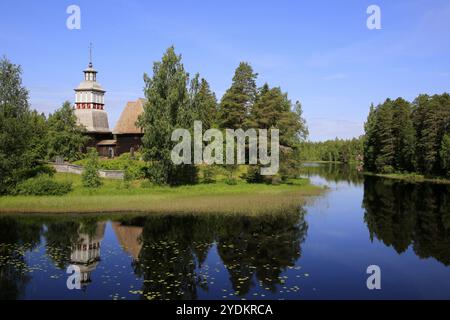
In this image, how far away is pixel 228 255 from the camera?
2170 centimetres

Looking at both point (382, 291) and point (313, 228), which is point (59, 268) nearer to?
point (382, 291)

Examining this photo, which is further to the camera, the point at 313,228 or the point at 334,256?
the point at 313,228

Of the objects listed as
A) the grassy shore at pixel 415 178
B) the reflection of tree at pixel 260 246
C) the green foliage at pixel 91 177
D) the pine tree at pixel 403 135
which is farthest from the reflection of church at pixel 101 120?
the pine tree at pixel 403 135

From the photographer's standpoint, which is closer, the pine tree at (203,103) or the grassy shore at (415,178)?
the pine tree at (203,103)

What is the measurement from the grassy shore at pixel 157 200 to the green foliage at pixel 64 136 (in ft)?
35.1

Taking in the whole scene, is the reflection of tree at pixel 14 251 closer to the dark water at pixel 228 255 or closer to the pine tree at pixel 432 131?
the dark water at pixel 228 255

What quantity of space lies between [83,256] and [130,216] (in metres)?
10.5

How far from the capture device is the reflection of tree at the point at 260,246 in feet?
60.1

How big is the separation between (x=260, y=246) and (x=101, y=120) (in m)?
50.5

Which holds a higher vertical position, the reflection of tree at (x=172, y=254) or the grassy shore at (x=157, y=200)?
the grassy shore at (x=157, y=200)
